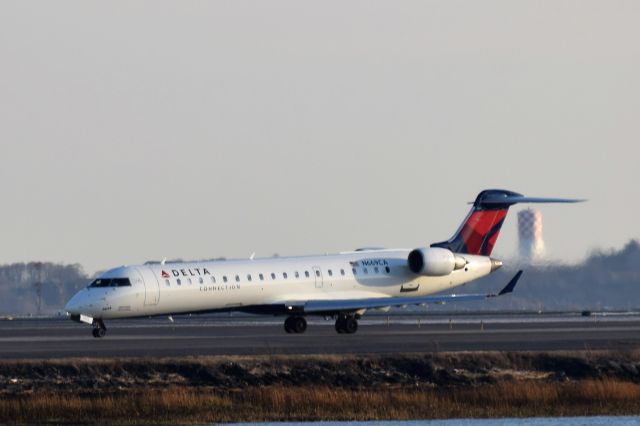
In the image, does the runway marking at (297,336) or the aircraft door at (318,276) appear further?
the aircraft door at (318,276)

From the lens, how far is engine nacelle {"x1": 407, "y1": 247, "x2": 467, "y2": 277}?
6178cm

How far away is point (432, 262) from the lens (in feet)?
203

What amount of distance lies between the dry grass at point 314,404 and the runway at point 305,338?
732 cm

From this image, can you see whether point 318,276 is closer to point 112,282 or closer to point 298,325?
point 298,325

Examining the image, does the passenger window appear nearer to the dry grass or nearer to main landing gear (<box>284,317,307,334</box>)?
main landing gear (<box>284,317,307,334</box>)

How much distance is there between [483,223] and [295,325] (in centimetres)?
1160

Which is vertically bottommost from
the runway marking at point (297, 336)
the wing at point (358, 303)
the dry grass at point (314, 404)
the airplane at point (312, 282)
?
the dry grass at point (314, 404)

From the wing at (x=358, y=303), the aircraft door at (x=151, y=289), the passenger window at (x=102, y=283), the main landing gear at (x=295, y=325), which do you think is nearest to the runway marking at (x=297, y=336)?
the main landing gear at (x=295, y=325)

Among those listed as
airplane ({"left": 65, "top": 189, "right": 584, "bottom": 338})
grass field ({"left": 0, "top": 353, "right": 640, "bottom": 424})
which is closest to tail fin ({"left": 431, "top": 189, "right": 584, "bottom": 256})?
airplane ({"left": 65, "top": 189, "right": 584, "bottom": 338})

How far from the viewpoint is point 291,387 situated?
39188mm

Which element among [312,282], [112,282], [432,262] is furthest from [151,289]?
[432,262]

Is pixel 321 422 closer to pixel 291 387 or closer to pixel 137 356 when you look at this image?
pixel 291 387

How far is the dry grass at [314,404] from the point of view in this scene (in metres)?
35.7

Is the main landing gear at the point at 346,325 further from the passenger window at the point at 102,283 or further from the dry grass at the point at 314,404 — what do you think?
the dry grass at the point at 314,404
